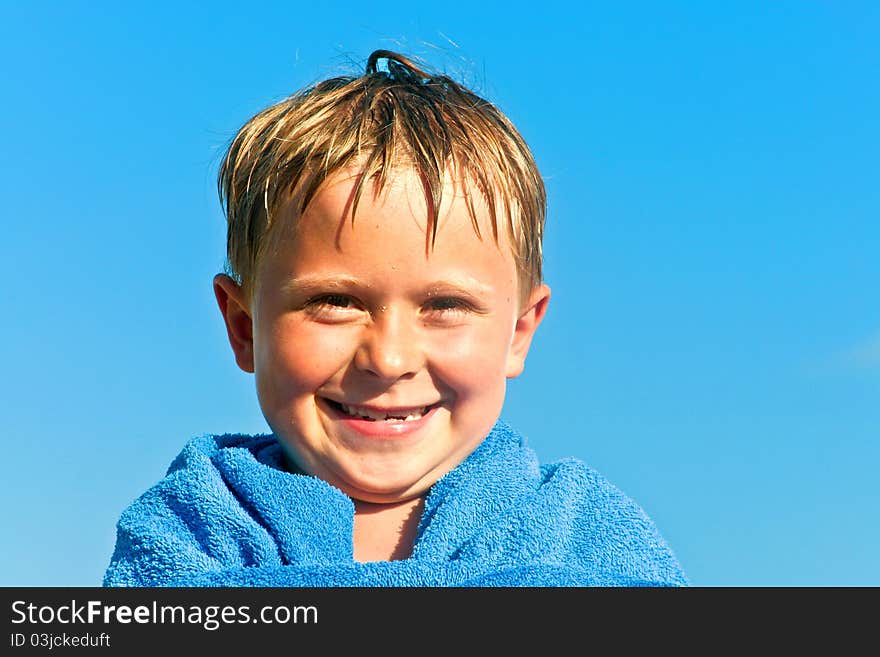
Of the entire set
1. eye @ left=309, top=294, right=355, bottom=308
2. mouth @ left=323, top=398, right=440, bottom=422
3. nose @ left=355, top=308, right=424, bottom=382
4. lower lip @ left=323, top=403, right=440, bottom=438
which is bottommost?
lower lip @ left=323, top=403, right=440, bottom=438

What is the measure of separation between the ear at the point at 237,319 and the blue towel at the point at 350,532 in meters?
0.22

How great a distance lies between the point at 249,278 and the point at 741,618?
1313 mm

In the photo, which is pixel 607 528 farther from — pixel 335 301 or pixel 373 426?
pixel 335 301

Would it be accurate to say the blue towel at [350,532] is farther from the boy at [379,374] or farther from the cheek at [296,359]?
the cheek at [296,359]

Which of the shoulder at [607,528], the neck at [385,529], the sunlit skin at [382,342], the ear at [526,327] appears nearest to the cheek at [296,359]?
the sunlit skin at [382,342]

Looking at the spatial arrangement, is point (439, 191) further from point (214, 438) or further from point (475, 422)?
point (214, 438)

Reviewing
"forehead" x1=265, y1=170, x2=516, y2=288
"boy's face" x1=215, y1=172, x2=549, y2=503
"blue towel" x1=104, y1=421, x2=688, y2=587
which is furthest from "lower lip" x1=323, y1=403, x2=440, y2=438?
"forehead" x1=265, y1=170, x2=516, y2=288

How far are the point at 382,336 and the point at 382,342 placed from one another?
13 millimetres

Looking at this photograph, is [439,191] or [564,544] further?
[564,544]

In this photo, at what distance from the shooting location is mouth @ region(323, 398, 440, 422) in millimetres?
2679

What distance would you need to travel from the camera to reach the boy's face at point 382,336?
2.53 metres

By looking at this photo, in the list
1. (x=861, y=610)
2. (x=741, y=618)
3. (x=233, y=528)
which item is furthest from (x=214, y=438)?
(x=861, y=610)

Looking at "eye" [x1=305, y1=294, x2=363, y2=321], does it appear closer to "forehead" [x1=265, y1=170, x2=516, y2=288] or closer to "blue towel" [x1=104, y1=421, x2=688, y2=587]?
"forehead" [x1=265, y1=170, x2=516, y2=288]

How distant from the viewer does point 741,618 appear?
8.04ft
